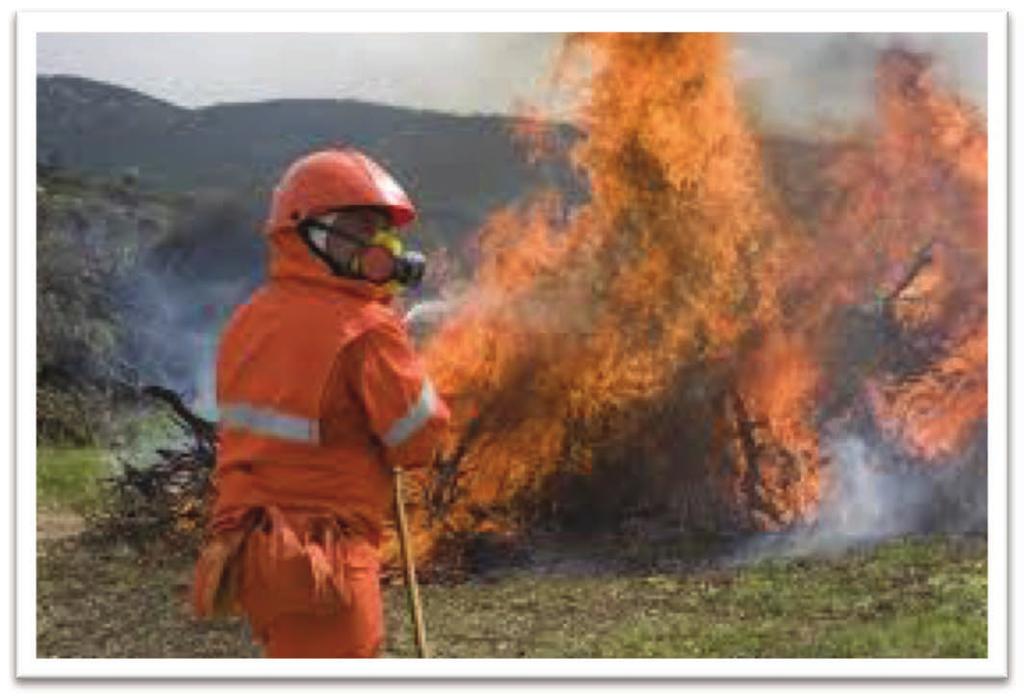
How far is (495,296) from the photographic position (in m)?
5.81

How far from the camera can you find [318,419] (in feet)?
13.5

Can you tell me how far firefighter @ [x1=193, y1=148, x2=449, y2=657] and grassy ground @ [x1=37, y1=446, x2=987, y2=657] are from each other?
140cm

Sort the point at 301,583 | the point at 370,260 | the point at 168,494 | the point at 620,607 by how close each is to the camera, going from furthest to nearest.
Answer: the point at 168,494
the point at 620,607
the point at 370,260
the point at 301,583

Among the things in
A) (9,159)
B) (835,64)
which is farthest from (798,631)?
(9,159)

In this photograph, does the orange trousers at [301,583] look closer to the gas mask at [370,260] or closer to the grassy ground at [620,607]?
the gas mask at [370,260]

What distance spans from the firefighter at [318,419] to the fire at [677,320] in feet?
4.94

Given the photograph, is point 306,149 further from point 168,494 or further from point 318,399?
point 318,399
